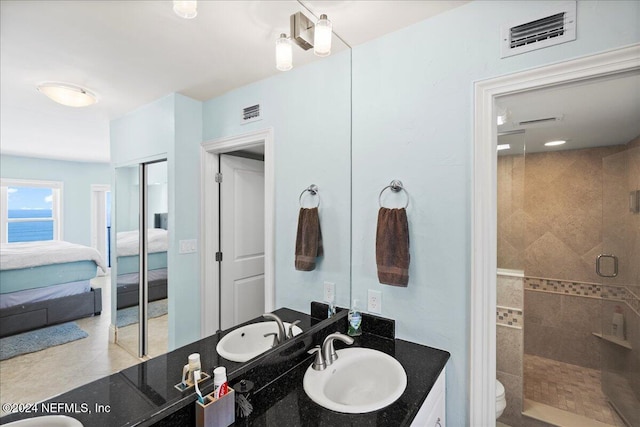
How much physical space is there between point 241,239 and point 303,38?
3.16ft

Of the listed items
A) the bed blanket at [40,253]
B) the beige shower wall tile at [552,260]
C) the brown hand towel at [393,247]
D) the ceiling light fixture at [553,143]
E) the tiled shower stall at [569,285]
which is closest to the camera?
the bed blanket at [40,253]

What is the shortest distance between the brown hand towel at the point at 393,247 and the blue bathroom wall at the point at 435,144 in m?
0.05

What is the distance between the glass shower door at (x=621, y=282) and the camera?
2098 millimetres

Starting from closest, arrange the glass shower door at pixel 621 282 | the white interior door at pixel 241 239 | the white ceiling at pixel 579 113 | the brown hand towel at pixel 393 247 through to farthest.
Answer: the white interior door at pixel 241 239, the white ceiling at pixel 579 113, the brown hand towel at pixel 393 247, the glass shower door at pixel 621 282

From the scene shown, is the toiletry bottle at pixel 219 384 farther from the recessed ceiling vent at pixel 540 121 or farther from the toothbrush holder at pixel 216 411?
the recessed ceiling vent at pixel 540 121

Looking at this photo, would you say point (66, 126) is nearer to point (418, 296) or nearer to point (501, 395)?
point (418, 296)

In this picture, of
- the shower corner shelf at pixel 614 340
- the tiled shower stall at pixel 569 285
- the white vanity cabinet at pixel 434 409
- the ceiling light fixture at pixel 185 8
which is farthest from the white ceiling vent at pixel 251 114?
the shower corner shelf at pixel 614 340

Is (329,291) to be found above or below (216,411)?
above

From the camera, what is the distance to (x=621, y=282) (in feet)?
8.02

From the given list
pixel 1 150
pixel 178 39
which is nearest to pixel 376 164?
pixel 178 39

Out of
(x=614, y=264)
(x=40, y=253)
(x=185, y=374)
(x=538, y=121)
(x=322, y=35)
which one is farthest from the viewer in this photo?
(x=614, y=264)

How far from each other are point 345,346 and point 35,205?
4.49ft

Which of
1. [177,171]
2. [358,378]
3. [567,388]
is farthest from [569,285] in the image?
[177,171]

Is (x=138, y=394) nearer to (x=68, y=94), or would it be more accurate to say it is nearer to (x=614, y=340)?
(x=68, y=94)
